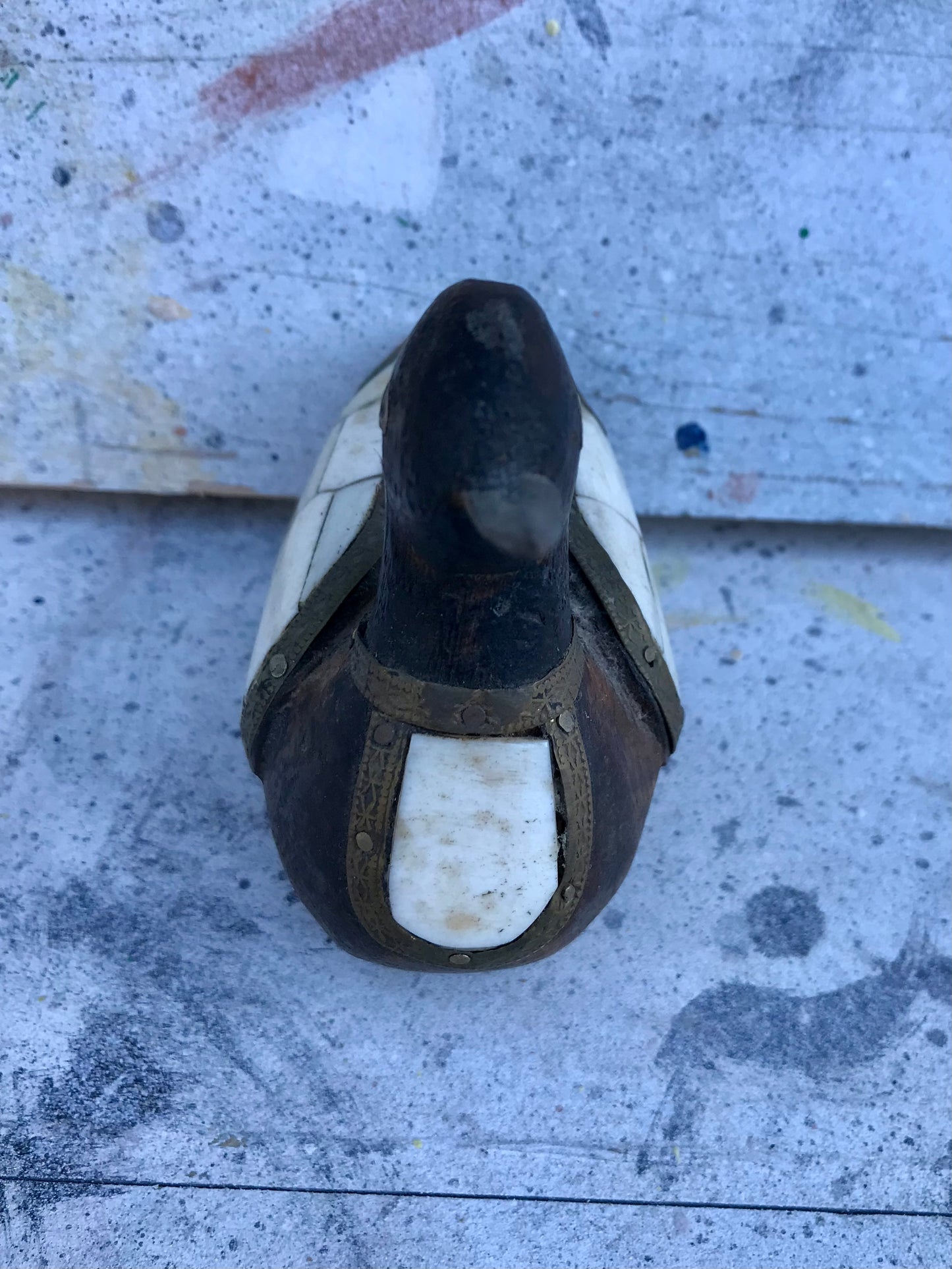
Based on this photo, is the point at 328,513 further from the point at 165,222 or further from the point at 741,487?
the point at 741,487

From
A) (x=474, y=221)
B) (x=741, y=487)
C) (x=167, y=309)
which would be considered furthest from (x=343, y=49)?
(x=741, y=487)

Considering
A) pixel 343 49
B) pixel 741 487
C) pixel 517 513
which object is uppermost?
pixel 343 49

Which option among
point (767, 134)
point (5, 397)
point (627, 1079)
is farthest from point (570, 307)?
point (627, 1079)

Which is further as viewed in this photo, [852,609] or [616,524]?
[852,609]

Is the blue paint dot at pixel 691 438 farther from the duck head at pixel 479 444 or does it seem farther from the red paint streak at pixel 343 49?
the duck head at pixel 479 444

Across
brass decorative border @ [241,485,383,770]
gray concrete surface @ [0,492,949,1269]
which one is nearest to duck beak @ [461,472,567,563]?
brass decorative border @ [241,485,383,770]

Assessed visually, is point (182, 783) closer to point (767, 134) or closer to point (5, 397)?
point (5, 397)
